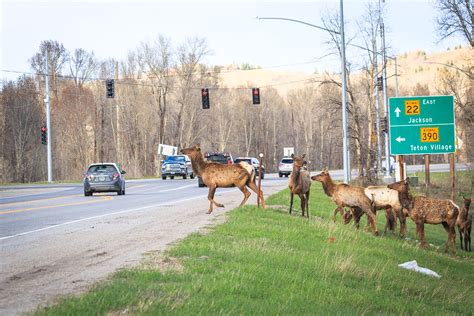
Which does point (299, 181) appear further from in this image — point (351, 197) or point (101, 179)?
point (101, 179)

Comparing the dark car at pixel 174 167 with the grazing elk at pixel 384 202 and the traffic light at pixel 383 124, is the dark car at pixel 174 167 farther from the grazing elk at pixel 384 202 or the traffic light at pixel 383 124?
the grazing elk at pixel 384 202

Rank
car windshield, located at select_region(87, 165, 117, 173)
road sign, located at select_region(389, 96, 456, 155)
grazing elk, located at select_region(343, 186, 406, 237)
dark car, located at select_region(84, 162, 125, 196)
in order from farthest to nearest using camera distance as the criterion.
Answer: car windshield, located at select_region(87, 165, 117, 173), dark car, located at select_region(84, 162, 125, 196), road sign, located at select_region(389, 96, 456, 155), grazing elk, located at select_region(343, 186, 406, 237)

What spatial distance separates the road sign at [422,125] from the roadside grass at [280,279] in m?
11.3

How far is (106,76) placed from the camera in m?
98.2

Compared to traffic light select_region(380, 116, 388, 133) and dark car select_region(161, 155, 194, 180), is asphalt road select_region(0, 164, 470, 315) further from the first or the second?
dark car select_region(161, 155, 194, 180)

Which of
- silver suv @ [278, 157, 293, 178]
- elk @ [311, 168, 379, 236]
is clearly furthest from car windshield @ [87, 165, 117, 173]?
silver suv @ [278, 157, 293, 178]

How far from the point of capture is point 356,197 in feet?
69.7

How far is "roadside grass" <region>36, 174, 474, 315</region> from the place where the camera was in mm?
8359

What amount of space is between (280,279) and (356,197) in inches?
439

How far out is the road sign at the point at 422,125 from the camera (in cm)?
2975

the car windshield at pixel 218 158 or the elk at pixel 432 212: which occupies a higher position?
the car windshield at pixel 218 158

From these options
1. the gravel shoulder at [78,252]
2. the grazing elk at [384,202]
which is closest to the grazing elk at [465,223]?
the grazing elk at [384,202]

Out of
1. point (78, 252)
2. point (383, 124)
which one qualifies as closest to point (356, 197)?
point (78, 252)

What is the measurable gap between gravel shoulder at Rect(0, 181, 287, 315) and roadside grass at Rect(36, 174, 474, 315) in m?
0.44
